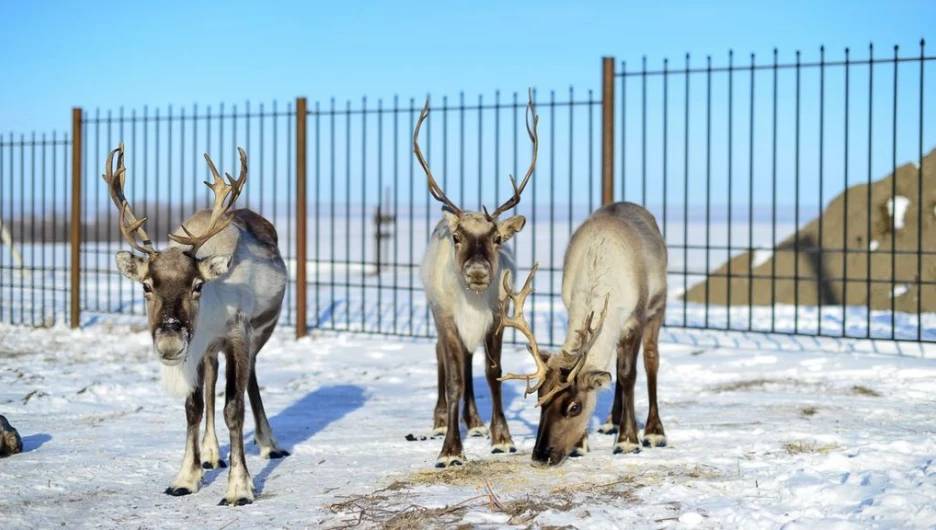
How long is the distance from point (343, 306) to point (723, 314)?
6527 millimetres

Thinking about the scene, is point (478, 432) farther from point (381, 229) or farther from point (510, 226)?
point (381, 229)

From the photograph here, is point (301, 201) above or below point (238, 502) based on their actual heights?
above

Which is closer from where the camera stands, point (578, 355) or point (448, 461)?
point (578, 355)

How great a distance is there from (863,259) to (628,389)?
8217 millimetres

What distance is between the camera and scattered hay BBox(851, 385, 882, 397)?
862 centimetres

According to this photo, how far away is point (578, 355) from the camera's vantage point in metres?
6.21

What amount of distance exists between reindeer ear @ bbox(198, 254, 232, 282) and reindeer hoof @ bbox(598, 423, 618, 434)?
347 centimetres

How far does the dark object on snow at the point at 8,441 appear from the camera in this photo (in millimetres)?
6609

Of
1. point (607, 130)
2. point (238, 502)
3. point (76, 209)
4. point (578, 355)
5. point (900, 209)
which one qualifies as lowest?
point (238, 502)

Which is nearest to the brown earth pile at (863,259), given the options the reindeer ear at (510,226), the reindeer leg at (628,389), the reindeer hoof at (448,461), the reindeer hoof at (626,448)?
the reindeer leg at (628,389)

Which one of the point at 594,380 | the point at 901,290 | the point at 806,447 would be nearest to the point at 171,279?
the point at 594,380

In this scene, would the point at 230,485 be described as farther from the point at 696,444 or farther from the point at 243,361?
the point at 696,444

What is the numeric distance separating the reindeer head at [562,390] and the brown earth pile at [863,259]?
717cm

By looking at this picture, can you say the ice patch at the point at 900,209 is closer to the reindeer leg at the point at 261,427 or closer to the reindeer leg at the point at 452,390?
the reindeer leg at the point at 452,390
